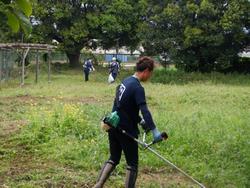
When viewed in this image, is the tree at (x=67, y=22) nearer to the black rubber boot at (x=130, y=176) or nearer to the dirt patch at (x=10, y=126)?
the dirt patch at (x=10, y=126)

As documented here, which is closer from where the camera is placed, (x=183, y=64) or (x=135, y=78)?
(x=135, y=78)

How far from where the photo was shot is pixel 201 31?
92.9ft

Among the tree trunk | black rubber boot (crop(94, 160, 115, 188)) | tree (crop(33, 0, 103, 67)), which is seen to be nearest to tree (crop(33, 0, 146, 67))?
tree (crop(33, 0, 103, 67))

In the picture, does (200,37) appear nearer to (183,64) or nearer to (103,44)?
(183,64)

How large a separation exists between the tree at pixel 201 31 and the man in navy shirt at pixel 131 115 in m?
22.7

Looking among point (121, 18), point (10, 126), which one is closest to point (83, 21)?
point (121, 18)

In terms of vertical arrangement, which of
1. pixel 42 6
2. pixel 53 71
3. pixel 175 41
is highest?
pixel 42 6

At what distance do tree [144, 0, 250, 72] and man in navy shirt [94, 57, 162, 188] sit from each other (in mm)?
22679

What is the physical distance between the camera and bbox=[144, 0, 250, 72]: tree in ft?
92.1

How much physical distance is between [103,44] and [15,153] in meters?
30.0

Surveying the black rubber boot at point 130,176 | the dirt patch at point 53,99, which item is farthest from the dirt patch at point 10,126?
the dirt patch at point 53,99

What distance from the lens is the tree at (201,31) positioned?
28.1 m

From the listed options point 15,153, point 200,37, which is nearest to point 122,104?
point 15,153

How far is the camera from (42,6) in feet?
113
